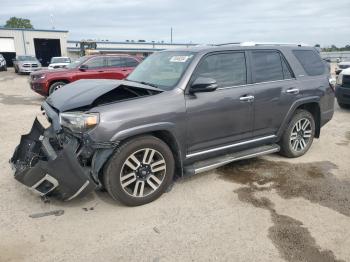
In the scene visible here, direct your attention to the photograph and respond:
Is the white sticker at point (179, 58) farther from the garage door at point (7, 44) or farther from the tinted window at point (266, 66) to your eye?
the garage door at point (7, 44)

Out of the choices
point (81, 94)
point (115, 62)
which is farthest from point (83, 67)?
point (81, 94)

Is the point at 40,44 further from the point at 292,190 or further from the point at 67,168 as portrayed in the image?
the point at 292,190

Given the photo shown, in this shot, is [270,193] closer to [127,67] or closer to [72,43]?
[127,67]

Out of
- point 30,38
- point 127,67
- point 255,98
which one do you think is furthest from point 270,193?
point 30,38

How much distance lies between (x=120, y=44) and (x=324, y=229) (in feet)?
161

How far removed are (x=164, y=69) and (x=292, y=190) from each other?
2351 mm

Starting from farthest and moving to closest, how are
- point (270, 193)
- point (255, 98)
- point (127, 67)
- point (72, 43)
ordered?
point (72, 43)
point (127, 67)
point (255, 98)
point (270, 193)

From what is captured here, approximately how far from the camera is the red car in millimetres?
10969

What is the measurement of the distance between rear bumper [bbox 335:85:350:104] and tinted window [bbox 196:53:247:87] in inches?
241

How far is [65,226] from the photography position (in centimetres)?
341

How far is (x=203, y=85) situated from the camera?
3.85m

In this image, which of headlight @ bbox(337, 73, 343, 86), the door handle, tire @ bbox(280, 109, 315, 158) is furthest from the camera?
headlight @ bbox(337, 73, 343, 86)

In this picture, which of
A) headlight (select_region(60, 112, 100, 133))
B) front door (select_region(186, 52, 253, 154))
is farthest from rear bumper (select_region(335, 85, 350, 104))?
headlight (select_region(60, 112, 100, 133))

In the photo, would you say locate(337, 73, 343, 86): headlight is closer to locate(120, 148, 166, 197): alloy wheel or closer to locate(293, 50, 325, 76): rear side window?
locate(293, 50, 325, 76): rear side window
